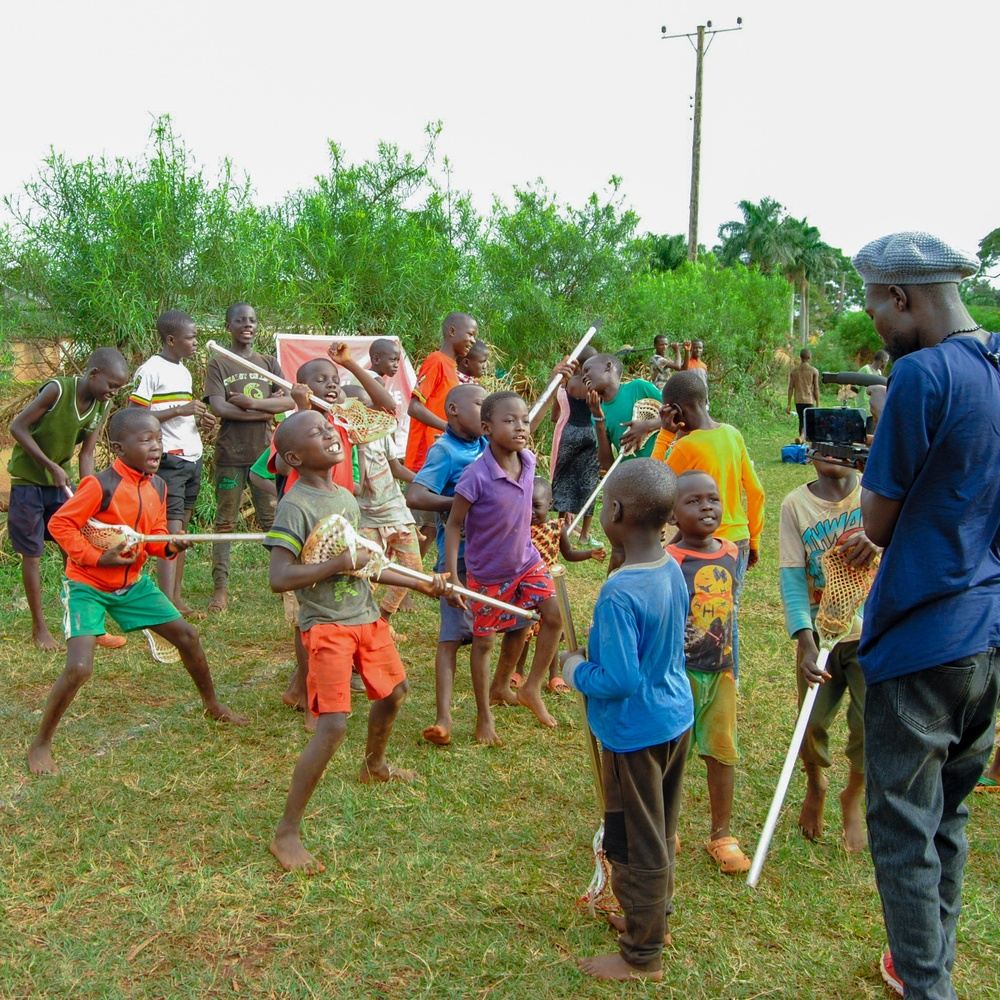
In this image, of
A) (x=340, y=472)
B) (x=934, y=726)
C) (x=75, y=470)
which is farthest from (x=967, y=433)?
(x=75, y=470)

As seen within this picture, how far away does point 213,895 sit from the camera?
10.8 feet

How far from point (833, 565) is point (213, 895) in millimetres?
2416

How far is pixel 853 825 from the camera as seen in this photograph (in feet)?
12.0

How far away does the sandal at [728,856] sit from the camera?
3.48 m

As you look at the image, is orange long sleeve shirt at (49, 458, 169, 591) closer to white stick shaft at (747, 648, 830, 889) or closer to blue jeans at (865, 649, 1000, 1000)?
white stick shaft at (747, 648, 830, 889)

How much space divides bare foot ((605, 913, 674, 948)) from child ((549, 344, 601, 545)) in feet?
15.0

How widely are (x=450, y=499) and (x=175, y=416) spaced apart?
94.5 inches

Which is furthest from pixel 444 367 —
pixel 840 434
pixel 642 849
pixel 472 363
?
pixel 642 849

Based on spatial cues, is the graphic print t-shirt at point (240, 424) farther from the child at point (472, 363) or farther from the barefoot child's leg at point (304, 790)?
the barefoot child's leg at point (304, 790)

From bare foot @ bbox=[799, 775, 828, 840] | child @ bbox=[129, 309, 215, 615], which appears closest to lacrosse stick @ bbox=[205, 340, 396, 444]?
child @ bbox=[129, 309, 215, 615]

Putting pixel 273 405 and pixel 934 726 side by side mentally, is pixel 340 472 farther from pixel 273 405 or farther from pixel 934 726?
pixel 934 726

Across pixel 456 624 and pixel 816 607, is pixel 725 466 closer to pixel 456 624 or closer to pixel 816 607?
pixel 816 607

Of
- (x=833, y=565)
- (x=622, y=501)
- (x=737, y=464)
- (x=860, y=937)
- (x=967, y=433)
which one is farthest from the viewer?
(x=737, y=464)

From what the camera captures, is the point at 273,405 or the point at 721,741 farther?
the point at 273,405
